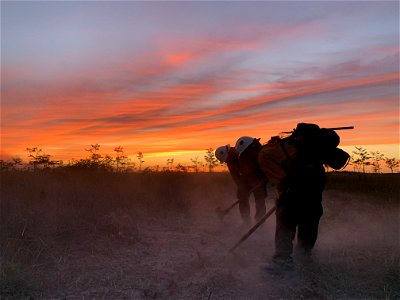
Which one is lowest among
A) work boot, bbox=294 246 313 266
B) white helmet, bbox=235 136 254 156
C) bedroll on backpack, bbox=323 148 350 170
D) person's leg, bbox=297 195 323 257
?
work boot, bbox=294 246 313 266

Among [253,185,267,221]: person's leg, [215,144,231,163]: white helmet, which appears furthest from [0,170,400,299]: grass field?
[215,144,231,163]: white helmet

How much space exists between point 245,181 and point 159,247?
2.34 m

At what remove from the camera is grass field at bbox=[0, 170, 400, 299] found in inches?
196

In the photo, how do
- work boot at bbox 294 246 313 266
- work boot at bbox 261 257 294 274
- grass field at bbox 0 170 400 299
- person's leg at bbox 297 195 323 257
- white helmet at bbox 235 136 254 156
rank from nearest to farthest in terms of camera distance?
grass field at bbox 0 170 400 299, work boot at bbox 261 257 294 274, person's leg at bbox 297 195 323 257, work boot at bbox 294 246 313 266, white helmet at bbox 235 136 254 156

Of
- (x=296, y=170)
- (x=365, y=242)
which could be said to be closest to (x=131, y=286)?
(x=296, y=170)

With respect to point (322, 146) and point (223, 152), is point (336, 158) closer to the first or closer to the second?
point (322, 146)

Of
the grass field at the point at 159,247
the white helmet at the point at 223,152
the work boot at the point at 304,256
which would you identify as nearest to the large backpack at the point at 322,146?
the work boot at the point at 304,256

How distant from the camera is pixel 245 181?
7.98 metres

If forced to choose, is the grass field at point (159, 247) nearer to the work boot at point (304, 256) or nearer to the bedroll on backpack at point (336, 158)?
the work boot at point (304, 256)

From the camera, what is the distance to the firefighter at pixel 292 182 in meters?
5.34

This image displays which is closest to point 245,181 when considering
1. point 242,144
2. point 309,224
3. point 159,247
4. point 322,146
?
point 242,144

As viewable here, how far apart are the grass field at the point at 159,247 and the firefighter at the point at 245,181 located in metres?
0.44

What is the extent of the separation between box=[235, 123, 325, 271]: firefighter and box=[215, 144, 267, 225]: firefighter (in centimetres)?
188

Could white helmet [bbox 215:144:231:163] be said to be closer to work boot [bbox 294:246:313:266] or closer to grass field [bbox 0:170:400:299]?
grass field [bbox 0:170:400:299]
